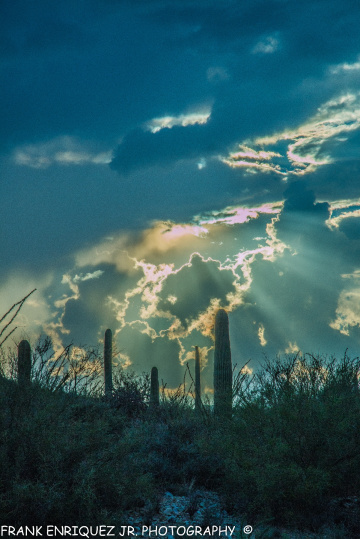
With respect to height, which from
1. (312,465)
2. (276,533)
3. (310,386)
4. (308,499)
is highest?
(310,386)

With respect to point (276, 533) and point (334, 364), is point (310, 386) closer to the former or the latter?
point (334, 364)

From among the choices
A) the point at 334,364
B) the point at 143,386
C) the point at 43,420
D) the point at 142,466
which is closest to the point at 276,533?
the point at 142,466

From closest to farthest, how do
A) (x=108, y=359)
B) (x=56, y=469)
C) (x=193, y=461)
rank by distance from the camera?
(x=56, y=469) < (x=193, y=461) < (x=108, y=359)

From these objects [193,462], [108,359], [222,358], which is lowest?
[193,462]

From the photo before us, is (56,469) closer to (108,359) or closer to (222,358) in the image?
(222,358)

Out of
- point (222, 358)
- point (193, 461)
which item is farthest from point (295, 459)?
point (222, 358)

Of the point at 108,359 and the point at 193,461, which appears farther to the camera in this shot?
the point at 108,359

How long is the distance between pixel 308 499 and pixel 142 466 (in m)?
3.04

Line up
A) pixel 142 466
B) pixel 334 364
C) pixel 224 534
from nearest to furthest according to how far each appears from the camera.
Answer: pixel 224 534 < pixel 142 466 < pixel 334 364

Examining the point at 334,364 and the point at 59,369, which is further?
the point at 334,364

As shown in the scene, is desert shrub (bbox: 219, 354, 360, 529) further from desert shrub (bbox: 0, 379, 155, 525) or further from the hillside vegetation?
desert shrub (bbox: 0, 379, 155, 525)

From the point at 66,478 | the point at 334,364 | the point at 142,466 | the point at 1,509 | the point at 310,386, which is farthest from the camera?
the point at 334,364

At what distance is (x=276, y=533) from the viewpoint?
6.70 meters

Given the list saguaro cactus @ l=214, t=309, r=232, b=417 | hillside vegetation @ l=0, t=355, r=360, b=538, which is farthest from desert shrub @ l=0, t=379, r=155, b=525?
saguaro cactus @ l=214, t=309, r=232, b=417
